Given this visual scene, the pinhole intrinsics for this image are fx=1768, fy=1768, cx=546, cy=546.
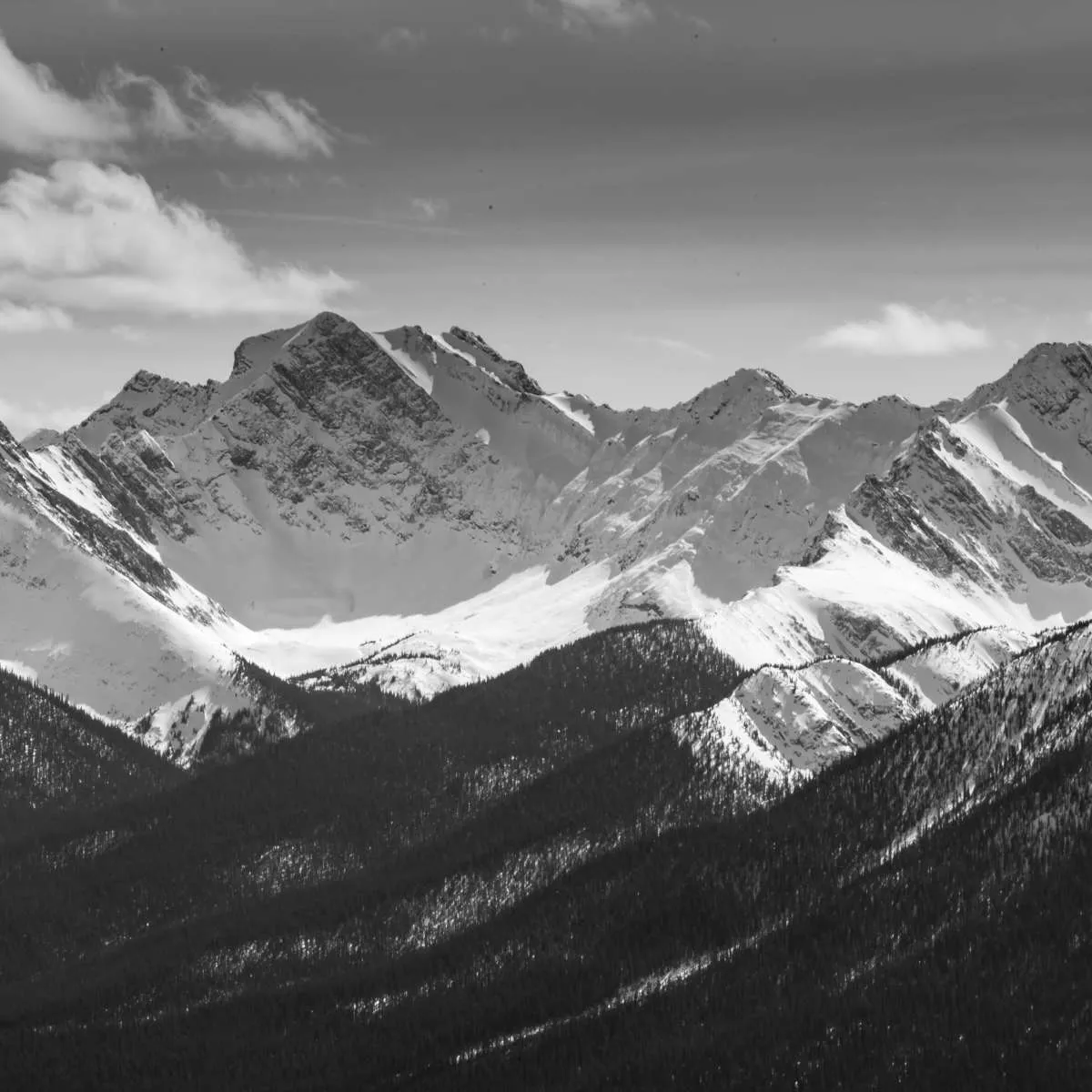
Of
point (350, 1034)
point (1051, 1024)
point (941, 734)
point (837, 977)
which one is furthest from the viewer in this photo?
point (941, 734)

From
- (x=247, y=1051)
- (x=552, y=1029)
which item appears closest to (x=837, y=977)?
(x=552, y=1029)

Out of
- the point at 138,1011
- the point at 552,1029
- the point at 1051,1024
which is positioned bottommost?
the point at 1051,1024

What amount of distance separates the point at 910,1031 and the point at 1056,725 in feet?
169

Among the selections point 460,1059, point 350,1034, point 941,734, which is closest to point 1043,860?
point 941,734

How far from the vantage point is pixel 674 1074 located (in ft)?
455

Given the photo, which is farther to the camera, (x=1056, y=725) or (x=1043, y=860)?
(x=1056, y=725)

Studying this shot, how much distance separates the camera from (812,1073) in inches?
5256

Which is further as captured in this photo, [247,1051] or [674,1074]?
[247,1051]

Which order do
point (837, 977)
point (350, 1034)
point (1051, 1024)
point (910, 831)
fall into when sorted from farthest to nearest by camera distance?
point (910, 831) < point (350, 1034) < point (837, 977) < point (1051, 1024)

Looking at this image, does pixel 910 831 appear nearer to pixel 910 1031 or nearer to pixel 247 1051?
pixel 910 1031

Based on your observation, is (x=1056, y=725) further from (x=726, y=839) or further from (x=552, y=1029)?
(x=552, y=1029)

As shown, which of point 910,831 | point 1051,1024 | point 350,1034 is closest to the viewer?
point 1051,1024

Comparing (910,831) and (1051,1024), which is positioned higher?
(910,831)

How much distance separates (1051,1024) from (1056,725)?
165 ft
